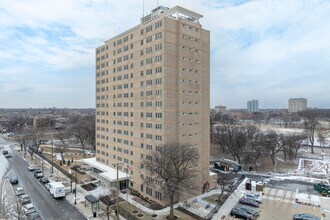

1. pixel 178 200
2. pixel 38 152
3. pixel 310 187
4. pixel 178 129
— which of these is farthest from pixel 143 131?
pixel 38 152

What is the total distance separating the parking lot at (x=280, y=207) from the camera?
34125 mm

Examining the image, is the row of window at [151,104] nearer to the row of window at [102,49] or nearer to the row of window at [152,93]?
the row of window at [152,93]

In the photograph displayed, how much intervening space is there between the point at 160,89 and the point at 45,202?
26.2 m

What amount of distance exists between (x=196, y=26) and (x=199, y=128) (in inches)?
727

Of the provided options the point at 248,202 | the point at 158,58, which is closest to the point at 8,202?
the point at 158,58

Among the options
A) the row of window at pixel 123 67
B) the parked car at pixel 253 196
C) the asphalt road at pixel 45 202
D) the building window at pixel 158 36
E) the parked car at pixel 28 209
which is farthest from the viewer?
the row of window at pixel 123 67

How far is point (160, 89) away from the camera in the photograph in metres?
40.4

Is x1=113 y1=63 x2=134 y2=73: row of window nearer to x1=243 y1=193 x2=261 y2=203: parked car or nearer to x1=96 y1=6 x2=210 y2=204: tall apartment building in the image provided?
x1=96 y1=6 x2=210 y2=204: tall apartment building

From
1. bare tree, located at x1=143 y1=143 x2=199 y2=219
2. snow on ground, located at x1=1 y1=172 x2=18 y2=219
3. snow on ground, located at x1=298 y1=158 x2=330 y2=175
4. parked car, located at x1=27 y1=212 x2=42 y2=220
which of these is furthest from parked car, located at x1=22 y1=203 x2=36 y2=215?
snow on ground, located at x1=298 y1=158 x2=330 y2=175

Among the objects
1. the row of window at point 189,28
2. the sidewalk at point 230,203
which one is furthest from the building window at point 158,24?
the sidewalk at point 230,203

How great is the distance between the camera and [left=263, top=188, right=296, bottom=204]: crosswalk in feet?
132

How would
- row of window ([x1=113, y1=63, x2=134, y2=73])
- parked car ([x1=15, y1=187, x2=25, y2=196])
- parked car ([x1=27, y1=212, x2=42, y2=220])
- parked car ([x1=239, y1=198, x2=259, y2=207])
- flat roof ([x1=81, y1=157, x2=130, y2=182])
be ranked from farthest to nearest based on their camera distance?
row of window ([x1=113, y1=63, x2=134, y2=73]) → flat roof ([x1=81, y1=157, x2=130, y2=182]) → parked car ([x1=15, y1=187, x2=25, y2=196]) → parked car ([x1=239, y1=198, x2=259, y2=207]) → parked car ([x1=27, y1=212, x2=42, y2=220])

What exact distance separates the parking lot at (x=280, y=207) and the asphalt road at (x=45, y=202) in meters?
23.0

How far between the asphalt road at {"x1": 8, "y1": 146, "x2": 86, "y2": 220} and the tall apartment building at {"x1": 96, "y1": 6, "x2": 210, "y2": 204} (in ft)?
40.3
